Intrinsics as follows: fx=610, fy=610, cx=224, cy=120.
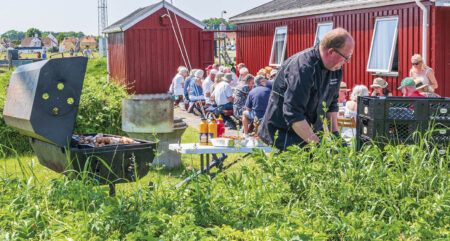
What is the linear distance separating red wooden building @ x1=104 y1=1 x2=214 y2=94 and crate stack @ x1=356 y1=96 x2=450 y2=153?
18284 mm

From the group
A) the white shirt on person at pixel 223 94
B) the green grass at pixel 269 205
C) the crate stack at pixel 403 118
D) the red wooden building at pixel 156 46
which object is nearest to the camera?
the green grass at pixel 269 205

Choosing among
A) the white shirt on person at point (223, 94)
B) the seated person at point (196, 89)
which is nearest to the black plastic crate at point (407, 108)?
the white shirt on person at point (223, 94)

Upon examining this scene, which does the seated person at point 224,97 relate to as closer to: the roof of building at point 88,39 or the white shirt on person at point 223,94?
the white shirt on person at point 223,94

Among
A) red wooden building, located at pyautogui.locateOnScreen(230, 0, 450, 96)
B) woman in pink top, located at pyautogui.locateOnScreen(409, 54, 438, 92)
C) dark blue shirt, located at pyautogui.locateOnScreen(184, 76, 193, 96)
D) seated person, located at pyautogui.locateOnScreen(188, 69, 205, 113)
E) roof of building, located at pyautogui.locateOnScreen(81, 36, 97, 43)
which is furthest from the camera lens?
roof of building, located at pyautogui.locateOnScreen(81, 36, 97, 43)

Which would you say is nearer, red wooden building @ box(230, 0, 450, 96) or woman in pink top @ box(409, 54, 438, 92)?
woman in pink top @ box(409, 54, 438, 92)

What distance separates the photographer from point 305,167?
321 cm

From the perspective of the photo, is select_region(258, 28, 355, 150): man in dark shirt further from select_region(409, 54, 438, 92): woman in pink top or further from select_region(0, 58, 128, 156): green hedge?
select_region(409, 54, 438, 92): woman in pink top

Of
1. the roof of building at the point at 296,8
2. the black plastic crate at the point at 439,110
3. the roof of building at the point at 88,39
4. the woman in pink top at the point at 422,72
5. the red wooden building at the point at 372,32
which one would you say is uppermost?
the roof of building at the point at 88,39

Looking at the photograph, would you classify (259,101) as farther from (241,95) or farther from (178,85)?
(178,85)

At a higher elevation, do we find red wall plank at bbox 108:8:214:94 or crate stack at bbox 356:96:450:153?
red wall plank at bbox 108:8:214:94

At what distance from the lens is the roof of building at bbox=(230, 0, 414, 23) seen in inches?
536

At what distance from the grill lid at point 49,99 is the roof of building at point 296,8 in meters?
9.08

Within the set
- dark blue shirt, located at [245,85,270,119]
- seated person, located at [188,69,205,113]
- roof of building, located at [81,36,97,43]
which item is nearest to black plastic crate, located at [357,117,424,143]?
dark blue shirt, located at [245,85,270,119]

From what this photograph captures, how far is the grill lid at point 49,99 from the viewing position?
4.78 m
